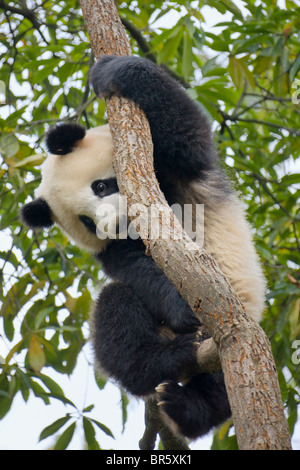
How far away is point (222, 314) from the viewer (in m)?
2.08

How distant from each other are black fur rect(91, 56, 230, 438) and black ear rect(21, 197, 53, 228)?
692mm

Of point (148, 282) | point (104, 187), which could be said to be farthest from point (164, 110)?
point (148, 282)

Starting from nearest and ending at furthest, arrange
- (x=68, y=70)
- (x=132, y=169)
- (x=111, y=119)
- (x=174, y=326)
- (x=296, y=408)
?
(x=132, y=169), (x=111, y=119), (x=174, y=326), (x=296, y=408), (x=68, y=70)

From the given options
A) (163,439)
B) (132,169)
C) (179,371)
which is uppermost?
(132,169)

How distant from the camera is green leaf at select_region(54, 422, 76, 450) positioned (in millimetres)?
3809

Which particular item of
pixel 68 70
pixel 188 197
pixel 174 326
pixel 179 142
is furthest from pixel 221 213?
pixel 68 70

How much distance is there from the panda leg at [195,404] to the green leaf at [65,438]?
879mm

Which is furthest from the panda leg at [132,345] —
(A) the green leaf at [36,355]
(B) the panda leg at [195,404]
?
(A) the green leaf at [36,355]

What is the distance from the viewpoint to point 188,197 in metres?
3.86

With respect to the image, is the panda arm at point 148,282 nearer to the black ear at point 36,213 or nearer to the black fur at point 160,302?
the black fur at point 160,302

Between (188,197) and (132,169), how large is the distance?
1.23 metres

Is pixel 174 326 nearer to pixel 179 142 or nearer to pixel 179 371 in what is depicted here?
pixel 179 371
